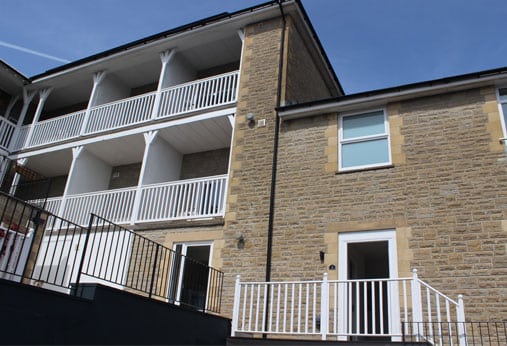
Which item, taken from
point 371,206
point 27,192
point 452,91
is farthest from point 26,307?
point 27,192

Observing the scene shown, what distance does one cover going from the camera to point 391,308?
7.30 metres

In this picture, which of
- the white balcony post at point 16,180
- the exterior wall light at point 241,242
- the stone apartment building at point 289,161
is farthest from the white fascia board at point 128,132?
the exterior wall light at point 241,242

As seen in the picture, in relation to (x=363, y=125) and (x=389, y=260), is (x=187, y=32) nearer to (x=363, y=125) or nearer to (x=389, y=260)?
(x=363, y=125)

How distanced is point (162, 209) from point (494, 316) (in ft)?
25.0

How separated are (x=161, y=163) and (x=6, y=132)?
258 inches

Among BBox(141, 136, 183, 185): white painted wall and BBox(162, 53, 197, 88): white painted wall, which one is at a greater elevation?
BBox(162, 53, 197, 88): white painted wall

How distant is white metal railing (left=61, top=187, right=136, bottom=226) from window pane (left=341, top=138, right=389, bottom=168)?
565 cm

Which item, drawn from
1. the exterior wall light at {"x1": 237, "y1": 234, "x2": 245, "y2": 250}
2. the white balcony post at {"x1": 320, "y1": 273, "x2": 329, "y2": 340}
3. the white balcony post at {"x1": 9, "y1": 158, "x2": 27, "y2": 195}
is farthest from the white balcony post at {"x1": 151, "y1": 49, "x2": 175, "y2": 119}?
the white balcony post at {"x1": 320, "y1": 273, "x2": 329, "y2": 340}

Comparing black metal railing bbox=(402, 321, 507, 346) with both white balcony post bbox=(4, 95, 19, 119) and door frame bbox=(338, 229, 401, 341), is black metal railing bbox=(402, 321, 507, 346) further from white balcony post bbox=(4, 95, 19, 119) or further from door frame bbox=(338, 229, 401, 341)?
white balcony post bbox=(4, 95, 19, 119)

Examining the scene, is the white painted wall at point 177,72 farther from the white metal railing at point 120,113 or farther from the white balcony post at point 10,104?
the white balcony post at point 10,104

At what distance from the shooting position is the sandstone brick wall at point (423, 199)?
7648 millimetres

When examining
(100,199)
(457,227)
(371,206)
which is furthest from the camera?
(100,199)

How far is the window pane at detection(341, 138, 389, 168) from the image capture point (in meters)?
9.37

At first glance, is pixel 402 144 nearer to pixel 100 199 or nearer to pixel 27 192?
pixel 100 199
